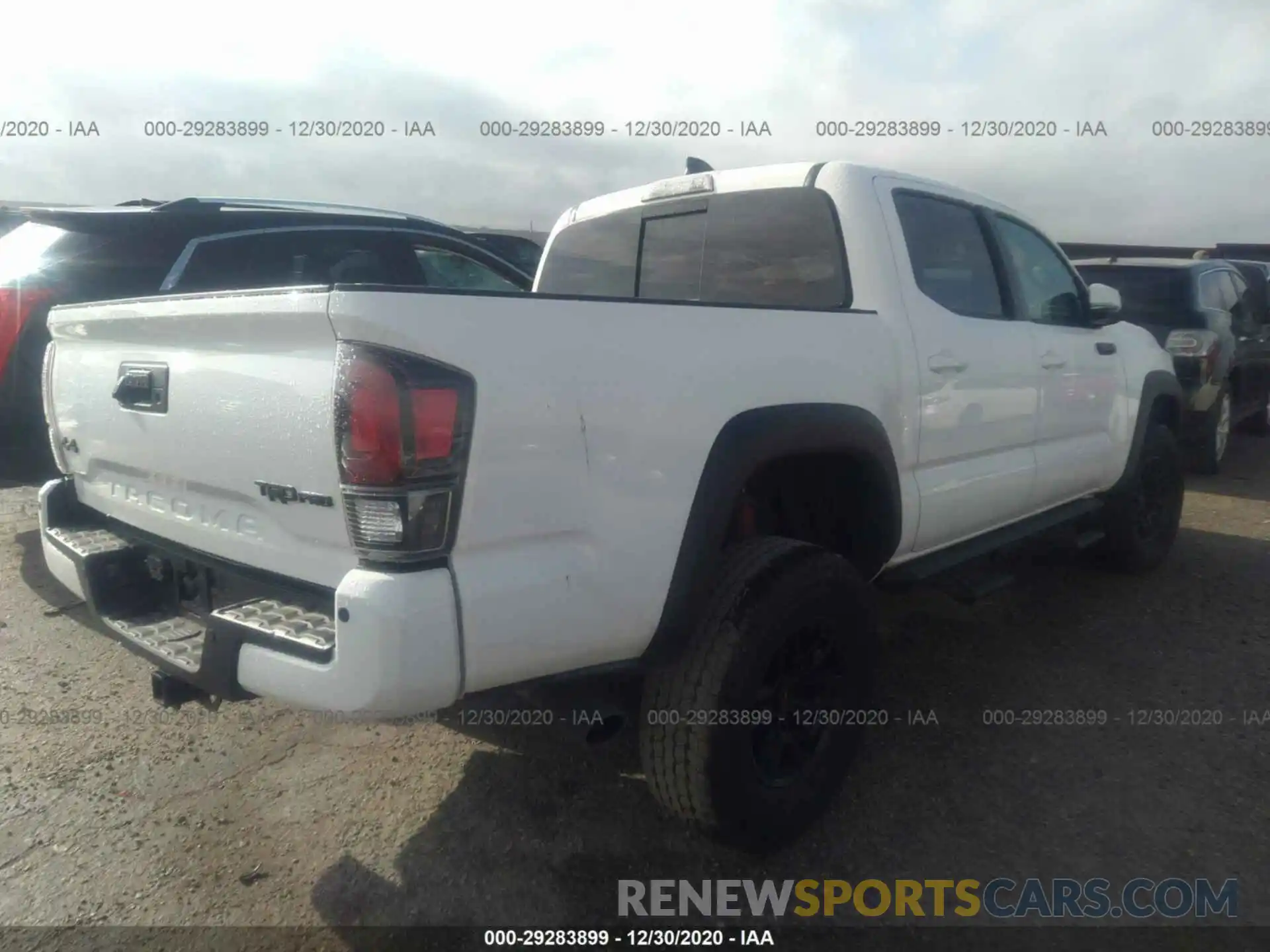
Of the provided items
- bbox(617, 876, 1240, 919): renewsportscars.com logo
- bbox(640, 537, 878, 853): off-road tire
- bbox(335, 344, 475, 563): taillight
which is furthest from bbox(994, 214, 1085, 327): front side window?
bbox(335, 344, 475, 563): taillight

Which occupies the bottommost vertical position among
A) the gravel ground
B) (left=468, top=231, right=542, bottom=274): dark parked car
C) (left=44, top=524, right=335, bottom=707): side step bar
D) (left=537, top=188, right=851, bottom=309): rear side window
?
the gravel ground

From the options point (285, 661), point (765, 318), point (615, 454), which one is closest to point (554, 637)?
point (615, 454)

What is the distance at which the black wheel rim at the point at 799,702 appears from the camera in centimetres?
251

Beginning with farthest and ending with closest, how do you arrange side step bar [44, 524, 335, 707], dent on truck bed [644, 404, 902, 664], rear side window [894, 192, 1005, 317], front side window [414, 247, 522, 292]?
front side window [414, 247, 522, 292] < rear side window [894, 192, 1005, 317] < dent on truck bed [644, 404, 902, 664] < side step bar [44, 524, 335, 707]

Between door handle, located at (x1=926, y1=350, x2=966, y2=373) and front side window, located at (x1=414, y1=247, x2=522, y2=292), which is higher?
front side window, located at (x1=414, y1=247, x2=522, y2=292)

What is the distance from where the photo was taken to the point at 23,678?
365 centimetres

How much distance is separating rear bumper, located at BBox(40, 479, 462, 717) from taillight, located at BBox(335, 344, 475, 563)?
9 centimetres

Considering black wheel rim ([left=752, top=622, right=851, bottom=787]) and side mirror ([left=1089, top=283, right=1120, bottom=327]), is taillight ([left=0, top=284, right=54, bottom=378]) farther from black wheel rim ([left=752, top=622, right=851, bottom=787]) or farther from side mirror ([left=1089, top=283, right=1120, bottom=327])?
side mirror ([left=1089, top=283, right=1120, bottom=327])

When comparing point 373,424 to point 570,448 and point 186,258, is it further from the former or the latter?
point 186,258

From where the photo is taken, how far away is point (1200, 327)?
22.6 feet

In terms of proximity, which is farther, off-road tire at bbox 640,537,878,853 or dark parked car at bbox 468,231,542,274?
dark parked car at bbox 468,231,542,274

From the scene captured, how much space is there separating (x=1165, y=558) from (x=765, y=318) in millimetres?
3938

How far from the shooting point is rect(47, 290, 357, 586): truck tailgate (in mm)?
1880

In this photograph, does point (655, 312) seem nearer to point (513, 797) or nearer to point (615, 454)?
point (615, 454)
